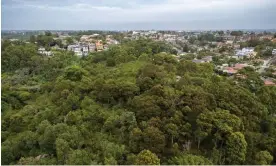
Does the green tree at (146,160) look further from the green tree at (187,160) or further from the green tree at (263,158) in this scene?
the green tree at (263,158)

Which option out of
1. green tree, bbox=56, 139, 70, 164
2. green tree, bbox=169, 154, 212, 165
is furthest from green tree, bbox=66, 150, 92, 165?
green tree, bbox=169, 154, 212, 165

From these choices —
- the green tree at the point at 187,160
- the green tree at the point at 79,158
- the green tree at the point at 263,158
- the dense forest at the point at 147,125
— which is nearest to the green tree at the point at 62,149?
the dense forest at the point at 147,125

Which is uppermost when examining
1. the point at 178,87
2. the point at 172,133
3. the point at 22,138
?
the point at 178,87

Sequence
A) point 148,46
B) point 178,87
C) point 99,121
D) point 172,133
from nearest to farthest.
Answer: point 172,133 → point 99,121 → point 178,87 → point 148,46

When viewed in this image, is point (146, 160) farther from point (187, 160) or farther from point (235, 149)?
point (235, 149)

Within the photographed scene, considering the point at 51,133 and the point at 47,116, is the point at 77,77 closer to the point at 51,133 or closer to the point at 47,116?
the point at 47,116

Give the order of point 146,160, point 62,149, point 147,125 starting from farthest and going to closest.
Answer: point 147,125, point 62,149, point 146,160

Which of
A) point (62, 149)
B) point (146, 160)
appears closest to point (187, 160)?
point (146, 160)

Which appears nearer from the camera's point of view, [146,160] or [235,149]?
[146,160]

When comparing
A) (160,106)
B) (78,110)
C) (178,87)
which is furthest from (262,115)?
(78,110)

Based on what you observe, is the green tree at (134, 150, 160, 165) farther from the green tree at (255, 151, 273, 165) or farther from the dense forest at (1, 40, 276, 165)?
the green tree at (255, 151, 273, 165)

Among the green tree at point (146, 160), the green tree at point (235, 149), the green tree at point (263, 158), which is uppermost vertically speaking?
the green tree at point (146, 160)
